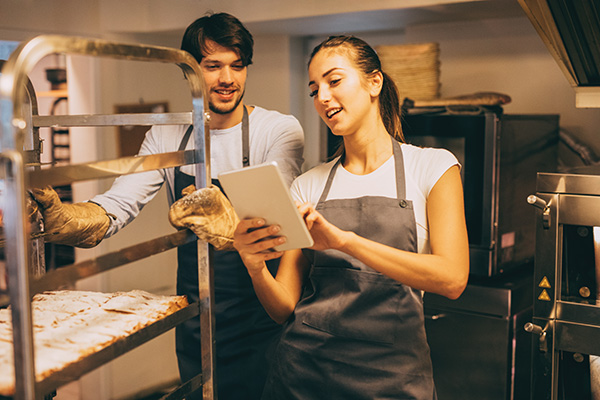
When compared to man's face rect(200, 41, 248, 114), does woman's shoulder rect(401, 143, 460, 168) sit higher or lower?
lower

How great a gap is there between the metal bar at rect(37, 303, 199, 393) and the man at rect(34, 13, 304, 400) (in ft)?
2.12

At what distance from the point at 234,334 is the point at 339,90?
31.0 inches

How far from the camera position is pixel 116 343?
0.90 m

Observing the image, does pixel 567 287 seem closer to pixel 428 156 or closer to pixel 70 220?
pixel 428 156

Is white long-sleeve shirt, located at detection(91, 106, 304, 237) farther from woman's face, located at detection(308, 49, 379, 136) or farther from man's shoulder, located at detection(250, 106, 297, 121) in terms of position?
woman's face, located at detection(308, 49, 379, 136)

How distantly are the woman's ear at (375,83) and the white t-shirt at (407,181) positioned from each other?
0.14 meters

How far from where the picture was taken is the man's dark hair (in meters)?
1.63

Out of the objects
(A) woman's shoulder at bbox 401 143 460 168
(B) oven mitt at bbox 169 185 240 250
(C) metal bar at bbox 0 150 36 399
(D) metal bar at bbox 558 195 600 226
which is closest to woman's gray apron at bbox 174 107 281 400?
(A) woman's shoulder at bbox 401 143 460 168

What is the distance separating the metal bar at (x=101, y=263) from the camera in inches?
30.4

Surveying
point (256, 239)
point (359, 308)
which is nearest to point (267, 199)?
point (256, 239)

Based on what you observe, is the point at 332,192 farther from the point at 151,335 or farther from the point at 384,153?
the point at 151,335

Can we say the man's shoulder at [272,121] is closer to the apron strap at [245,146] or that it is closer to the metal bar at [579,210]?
the apron strap at [245,146]

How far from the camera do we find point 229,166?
5.74 feet

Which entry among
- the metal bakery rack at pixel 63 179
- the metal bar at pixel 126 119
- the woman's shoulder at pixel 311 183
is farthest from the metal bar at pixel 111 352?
the woman's shoulder at pixel 311 183
